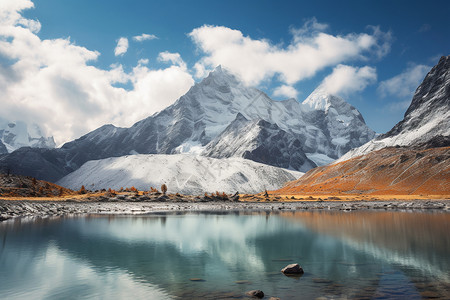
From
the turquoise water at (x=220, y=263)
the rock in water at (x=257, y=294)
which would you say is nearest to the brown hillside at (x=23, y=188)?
the turquoise water at (x=220, y=263)

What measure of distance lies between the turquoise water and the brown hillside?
6106 cm

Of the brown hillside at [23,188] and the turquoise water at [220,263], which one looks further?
the brown hillside at [23,188]

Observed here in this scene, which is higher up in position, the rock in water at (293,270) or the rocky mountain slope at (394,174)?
the rocky mountain slope at (394,174)

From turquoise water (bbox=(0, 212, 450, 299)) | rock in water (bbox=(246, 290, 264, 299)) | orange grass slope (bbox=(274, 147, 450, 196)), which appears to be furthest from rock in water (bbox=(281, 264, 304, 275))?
orange grass slope (bbox=(274, 147, 450, 196))

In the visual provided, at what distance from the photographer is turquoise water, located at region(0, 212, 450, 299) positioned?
61.2 ft

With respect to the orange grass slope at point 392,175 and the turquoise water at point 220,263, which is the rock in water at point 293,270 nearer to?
the turquoise water at point 220,263

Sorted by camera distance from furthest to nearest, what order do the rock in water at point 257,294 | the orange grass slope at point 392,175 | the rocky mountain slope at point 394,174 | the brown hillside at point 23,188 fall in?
the rocky mountain slope at point 394,174, the orange grass slope at point 392,175, the brown hillside at point 23,188, the rock in water at point 257,294

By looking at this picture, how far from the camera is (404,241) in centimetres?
3541

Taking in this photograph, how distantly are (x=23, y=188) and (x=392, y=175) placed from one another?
14740cm

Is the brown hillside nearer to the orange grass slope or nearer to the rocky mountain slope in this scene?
the orange grass slope

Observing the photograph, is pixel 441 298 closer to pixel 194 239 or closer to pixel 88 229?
pixel 194 239

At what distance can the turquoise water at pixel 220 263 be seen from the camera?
61.2 feet

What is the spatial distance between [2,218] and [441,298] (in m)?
61.6

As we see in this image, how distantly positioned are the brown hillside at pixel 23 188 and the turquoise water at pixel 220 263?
61.1 meters
